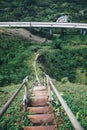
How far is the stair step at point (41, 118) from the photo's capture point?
930 centimetres

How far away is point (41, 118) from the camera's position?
31.1ft

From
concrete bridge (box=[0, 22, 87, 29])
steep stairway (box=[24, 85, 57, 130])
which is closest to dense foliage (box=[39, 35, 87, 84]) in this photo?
concrete bridge (box=[0, 22, 87, 29])

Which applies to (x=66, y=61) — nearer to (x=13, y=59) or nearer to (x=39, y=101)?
(x=13, y=59)

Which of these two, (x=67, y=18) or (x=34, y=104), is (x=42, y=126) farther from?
(x=67, y=18)

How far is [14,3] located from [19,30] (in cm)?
1966

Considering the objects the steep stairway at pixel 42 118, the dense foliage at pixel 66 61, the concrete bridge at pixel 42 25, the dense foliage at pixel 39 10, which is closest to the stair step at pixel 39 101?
the steep stairway at pixel 42 118

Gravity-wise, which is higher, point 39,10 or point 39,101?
point 39,101

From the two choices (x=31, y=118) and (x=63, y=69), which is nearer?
(x=31, y=118)

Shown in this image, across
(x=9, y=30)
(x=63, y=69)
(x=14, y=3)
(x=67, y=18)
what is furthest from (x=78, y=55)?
(x=14, y=3)

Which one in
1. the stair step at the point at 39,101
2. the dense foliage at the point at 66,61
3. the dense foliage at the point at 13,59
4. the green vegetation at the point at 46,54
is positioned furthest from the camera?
the dense foliage at the point at 66,61

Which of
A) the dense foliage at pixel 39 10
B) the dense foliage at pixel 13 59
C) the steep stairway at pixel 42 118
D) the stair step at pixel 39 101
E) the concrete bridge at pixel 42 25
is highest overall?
the steep stairway at pixel 42 118

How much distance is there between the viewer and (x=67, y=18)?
77.1 metres

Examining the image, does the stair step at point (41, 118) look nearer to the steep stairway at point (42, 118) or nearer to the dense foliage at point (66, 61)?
the steep stairway at point (42, 118)

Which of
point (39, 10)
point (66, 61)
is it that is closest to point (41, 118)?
point (66, 61)
